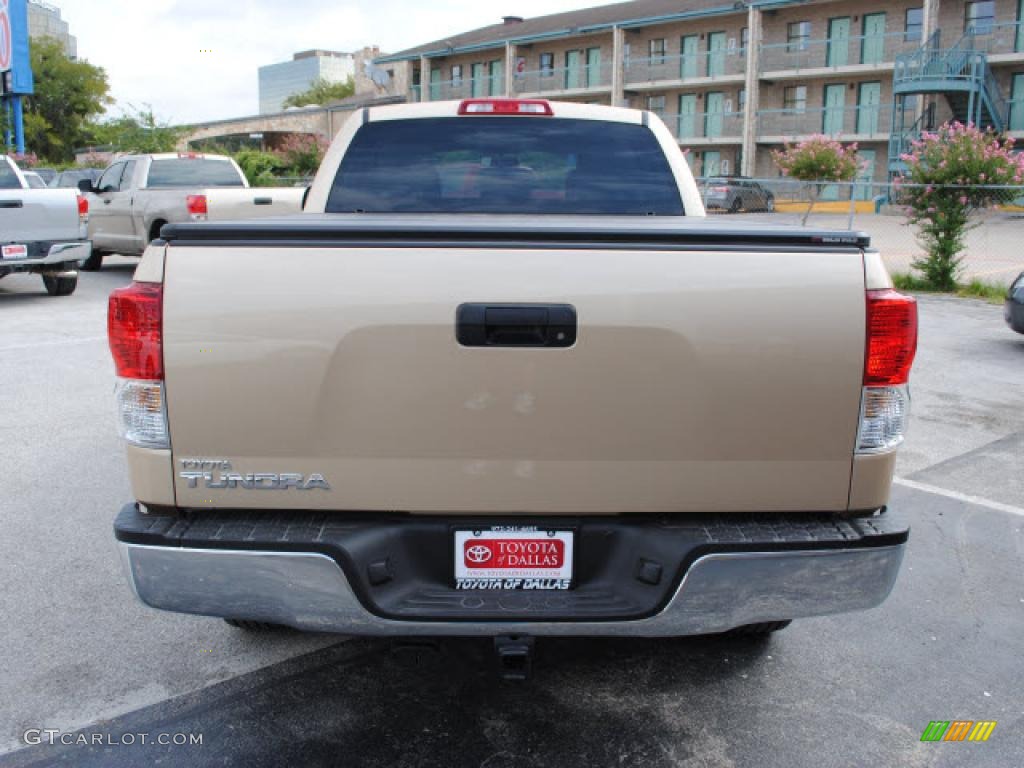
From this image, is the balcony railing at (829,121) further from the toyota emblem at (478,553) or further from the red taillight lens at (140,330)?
the red taillight lens at (140,330)

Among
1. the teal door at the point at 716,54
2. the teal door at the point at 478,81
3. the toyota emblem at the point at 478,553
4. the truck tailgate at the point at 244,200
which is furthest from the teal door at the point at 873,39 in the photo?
the toyota emblem at the point at 478,553

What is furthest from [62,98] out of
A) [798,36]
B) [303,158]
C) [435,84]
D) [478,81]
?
[798,36]

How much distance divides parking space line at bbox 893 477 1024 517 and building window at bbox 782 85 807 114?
4187 cm

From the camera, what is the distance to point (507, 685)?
11.7 feet

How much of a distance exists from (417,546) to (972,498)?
418 centimetres

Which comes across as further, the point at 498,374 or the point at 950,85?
the point at 950,85

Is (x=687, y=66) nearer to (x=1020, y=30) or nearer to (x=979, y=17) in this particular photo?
(x=979, y=17)

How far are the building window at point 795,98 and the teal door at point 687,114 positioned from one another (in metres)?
4.57

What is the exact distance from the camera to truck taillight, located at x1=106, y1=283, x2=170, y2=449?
2727mm

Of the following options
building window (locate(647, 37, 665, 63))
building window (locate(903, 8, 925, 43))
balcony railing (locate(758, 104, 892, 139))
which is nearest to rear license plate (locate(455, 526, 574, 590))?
balcony railing (locate(758, 104, 892, 139))

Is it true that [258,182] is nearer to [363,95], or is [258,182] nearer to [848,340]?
[848,340]

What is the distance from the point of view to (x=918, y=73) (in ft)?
126
